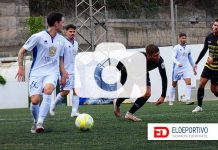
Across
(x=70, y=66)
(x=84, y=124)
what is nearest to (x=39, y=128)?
(x=84, y=124)

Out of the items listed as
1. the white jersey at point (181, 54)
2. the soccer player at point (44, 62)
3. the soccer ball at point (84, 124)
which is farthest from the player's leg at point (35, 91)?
the white jersey at point (181, 54)

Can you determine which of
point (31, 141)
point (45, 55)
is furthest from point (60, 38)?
→ point (31, 141)

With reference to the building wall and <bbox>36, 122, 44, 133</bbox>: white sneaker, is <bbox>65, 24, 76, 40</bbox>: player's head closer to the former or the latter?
<bbox>36, 122, 44, 133</bbox>: white sneaker

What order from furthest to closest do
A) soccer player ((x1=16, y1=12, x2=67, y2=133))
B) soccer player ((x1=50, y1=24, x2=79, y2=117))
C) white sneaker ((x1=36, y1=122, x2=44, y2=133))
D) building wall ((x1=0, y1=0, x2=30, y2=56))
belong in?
building wall ((x1=0, y1=0, x2=30, y2=56)), soccer player ((x1=50, y1=24, x2=79, y2=117)), soccer player ((x1=16, y1=12, x2=67, y2=133)), white sneaker ((x1=36, y1=122, x2=44, y2=133))

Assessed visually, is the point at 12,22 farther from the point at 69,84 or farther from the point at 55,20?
the point at 55,20

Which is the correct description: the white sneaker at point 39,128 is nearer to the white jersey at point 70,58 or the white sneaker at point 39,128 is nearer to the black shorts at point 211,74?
the white jersey at point 70,58

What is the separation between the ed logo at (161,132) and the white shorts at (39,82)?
8.32 feet

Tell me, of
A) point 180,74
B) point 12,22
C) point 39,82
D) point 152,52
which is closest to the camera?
point 39,82

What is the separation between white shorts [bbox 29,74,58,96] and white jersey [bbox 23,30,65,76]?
0.24 ft

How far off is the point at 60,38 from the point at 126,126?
79.3 inches

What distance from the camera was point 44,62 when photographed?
11352 mm

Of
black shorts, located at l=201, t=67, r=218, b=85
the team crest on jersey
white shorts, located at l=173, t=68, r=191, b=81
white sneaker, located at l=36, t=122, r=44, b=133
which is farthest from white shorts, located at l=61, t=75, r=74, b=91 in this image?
white shorts, located at l=173, t=68, r=191, b=81

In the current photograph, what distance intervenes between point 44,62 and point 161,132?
2997 millimetres

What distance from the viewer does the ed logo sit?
30.1 ft
